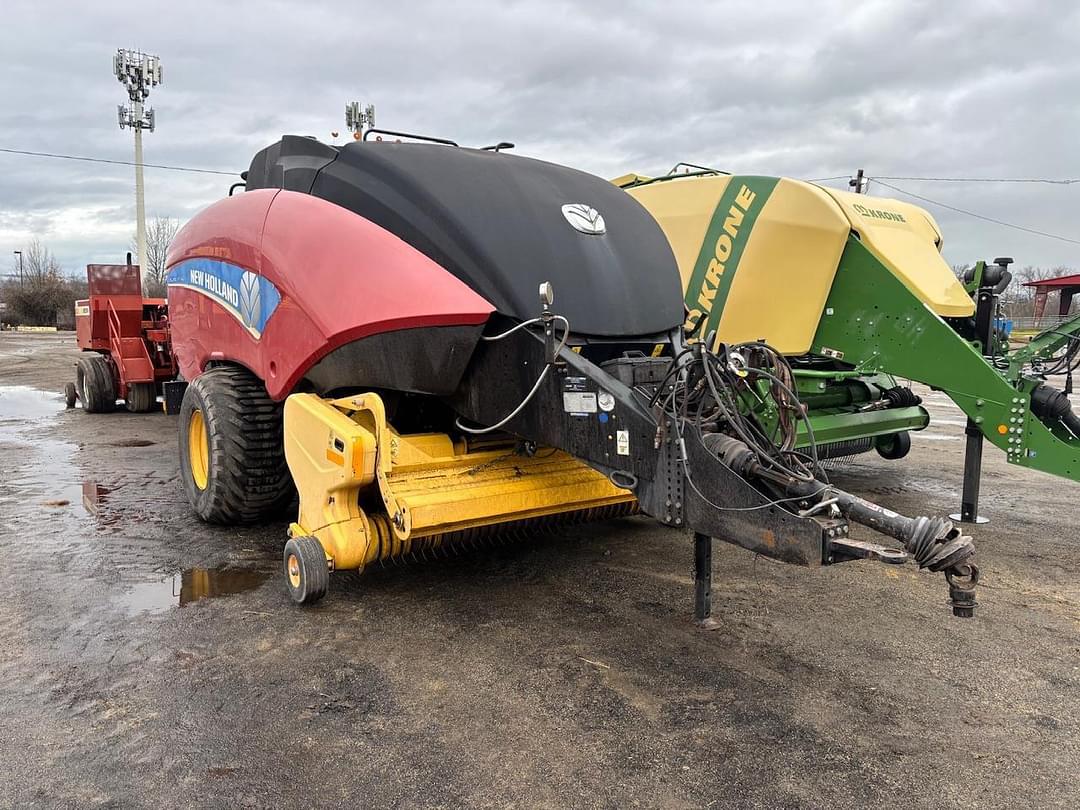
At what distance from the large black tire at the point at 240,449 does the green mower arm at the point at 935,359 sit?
3844 millimetres

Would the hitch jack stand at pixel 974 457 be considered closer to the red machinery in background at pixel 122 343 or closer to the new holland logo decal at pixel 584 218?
the new holland logo decal at pixel 584 218

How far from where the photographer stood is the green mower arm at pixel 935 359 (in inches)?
210

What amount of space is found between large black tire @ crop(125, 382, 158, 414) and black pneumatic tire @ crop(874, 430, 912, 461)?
355 inches

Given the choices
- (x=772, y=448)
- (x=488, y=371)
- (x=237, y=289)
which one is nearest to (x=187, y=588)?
(x=237, y=289)

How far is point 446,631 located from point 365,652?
391mm

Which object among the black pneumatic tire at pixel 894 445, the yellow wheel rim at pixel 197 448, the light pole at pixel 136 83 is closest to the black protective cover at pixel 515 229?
the yellow wheel rim at pixel 197 448

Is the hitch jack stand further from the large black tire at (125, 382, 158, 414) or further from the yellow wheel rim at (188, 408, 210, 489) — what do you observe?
the large black tire at (125, 382, 158, 414)

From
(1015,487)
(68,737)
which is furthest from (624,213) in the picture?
(1015,487)

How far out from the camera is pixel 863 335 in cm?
600

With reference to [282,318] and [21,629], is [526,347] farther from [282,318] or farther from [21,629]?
[21,629]

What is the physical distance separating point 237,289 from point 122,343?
713 centimetres

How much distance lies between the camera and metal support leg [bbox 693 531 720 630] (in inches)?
139

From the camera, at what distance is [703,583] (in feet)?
12.1

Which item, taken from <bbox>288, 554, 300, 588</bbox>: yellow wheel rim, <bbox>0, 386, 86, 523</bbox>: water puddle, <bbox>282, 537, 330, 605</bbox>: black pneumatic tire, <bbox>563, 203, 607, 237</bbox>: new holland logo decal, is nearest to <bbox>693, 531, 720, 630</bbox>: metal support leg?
<bbox>563, 203, 607, 237</bbox>: new holland logo decal
